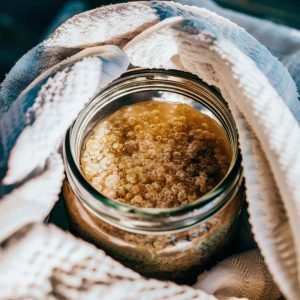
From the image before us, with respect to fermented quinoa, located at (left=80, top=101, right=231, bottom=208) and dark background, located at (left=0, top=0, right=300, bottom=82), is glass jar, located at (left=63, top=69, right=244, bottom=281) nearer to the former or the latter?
fermented quinoa, located at (left=80, top=101, right=231, bottom=208)

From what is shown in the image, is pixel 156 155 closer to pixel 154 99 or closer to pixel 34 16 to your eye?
pixel 154 99

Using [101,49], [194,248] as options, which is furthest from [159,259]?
[101,49]

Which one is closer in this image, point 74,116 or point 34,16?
point 74,116

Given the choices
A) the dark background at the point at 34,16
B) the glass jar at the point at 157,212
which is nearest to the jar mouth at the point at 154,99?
the glass jar at the point at 157,212

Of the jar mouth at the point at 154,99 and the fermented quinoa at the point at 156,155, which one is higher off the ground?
the jar mouth at the point at 154,99

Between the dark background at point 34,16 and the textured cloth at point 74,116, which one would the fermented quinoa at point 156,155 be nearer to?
the textured cloth at point 74,116

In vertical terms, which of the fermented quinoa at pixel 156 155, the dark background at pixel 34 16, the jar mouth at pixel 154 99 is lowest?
the dark background at pixel 34 16

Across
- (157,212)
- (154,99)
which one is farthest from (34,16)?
(157,212)
